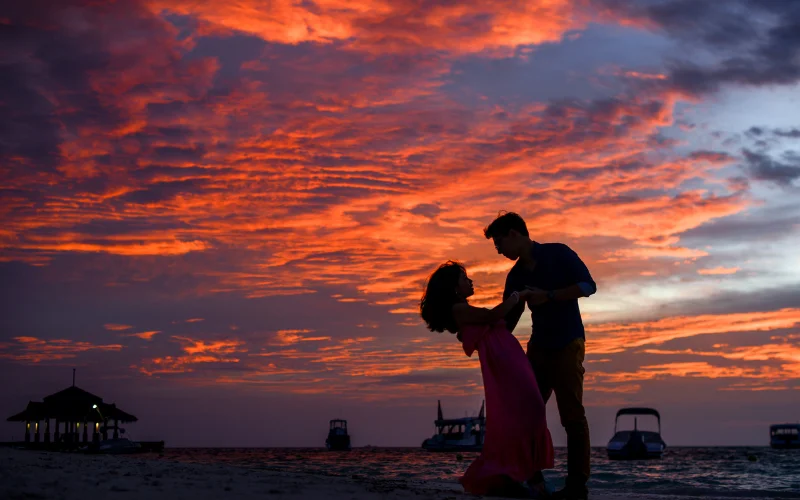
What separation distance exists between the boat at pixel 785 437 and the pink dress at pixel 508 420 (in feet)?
377

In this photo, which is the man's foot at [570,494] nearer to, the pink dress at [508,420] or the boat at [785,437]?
the pink dress at [508,420]

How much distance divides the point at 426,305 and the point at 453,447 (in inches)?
3689

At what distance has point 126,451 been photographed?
67.9 m

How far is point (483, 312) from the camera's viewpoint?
6359 millimetres

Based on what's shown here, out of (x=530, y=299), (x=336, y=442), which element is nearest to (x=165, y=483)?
(x=530, y=299)

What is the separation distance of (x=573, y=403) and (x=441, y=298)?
1.28 meters

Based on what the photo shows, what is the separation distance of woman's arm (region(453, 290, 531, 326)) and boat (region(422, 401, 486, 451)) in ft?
296

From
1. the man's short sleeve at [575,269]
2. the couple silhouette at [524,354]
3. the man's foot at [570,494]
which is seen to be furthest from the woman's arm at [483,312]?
the man's foot at [570,494]

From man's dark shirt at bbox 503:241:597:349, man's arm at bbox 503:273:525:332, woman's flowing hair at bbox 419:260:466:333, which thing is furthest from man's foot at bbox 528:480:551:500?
woman's flowing hair at bbox 419:260:466:333

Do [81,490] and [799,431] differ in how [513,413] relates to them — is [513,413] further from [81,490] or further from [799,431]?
[799,431]

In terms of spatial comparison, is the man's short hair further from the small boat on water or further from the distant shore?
the small boat on water

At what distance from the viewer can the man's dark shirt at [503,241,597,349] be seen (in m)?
6.47

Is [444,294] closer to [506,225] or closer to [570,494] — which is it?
[506,225]

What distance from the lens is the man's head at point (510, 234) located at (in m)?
6.70
